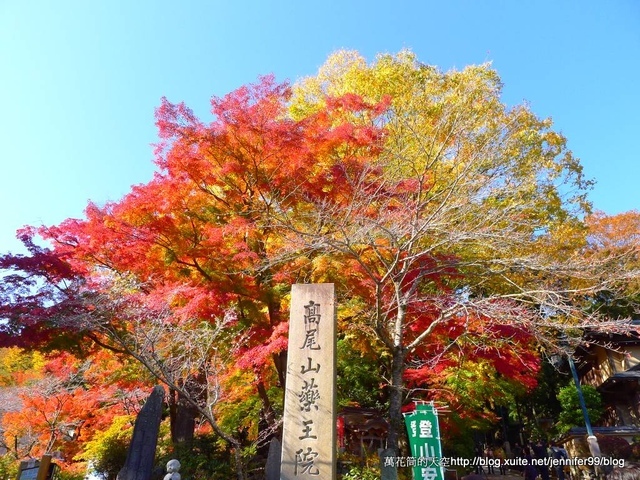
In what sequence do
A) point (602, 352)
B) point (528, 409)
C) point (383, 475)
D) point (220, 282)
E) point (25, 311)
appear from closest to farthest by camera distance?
point (383, 475) → point (25, 311) → point (220, 282) → point (602, 352) → point (528, 409)

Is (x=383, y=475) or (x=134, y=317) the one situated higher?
(x=134, y=317)

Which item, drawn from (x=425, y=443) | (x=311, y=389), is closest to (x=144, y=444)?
(x=311, y=389)

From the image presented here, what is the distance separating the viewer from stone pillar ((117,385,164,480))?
25.7 feet

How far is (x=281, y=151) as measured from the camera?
10.9 metres

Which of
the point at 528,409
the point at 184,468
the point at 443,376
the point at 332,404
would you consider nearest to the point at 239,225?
the point at 332,404

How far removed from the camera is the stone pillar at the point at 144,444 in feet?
25.7

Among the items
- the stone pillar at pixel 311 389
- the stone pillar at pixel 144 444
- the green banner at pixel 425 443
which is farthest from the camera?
the stone pillar at pixel 144 444

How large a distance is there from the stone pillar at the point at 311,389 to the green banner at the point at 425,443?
2598mm

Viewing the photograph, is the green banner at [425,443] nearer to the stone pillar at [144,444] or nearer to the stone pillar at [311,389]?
the stone pillar at [311,389]

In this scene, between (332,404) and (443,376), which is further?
(443,376)

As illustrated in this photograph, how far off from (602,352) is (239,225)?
1997 centimetres

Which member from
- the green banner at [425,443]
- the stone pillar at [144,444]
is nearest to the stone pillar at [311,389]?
the green banner at [425,443]

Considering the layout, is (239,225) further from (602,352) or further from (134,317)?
(602,352)

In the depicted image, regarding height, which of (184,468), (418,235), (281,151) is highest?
(281,151)
